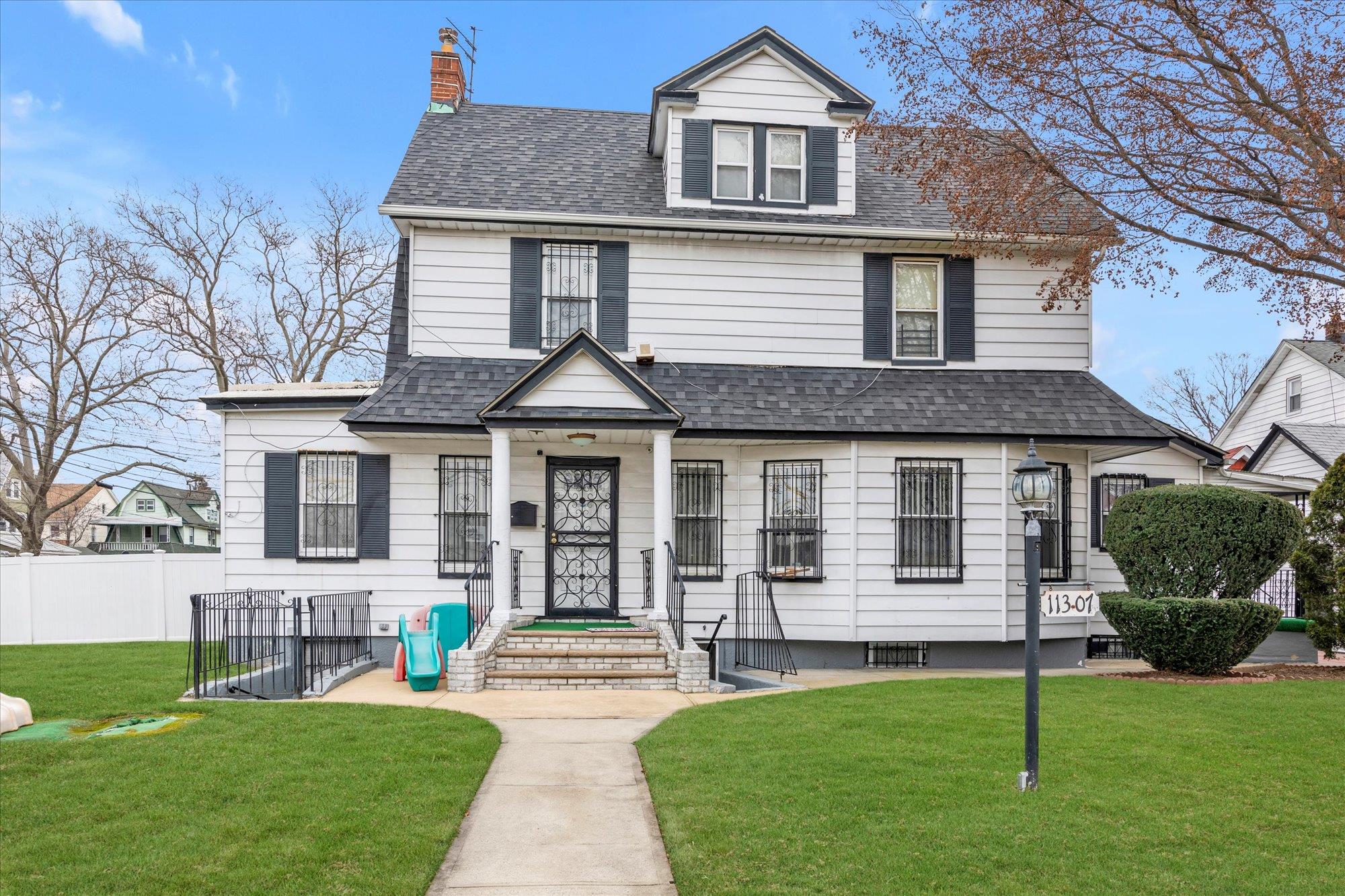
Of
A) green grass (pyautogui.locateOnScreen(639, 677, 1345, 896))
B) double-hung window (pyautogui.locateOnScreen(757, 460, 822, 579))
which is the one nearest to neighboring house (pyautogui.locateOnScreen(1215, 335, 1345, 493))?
double-hung window (pyautogui.locateOnScreen(757, 460, 822, 579))

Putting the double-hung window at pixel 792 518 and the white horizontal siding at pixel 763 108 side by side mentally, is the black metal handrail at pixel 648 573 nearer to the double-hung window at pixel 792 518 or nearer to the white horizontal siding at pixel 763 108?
the double-hung window at pixel 792 518

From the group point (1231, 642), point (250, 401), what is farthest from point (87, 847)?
point (1231, 642)

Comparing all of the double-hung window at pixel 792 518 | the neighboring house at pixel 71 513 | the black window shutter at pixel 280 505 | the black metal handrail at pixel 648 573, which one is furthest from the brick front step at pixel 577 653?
the neighboring house at pixel 71 513

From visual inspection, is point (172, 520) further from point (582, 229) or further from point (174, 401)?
point (582, 229)

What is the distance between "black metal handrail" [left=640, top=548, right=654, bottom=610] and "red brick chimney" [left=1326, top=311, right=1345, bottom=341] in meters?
8.32

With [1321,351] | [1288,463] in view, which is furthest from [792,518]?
[1321,351]

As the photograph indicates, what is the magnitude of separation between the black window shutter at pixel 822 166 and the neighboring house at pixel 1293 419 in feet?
34.6

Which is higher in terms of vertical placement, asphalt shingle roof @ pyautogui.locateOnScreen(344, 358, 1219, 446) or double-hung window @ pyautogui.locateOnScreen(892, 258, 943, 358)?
double-hung window @ pyautogui.locateOnScreen(892, 258, 943, 358)

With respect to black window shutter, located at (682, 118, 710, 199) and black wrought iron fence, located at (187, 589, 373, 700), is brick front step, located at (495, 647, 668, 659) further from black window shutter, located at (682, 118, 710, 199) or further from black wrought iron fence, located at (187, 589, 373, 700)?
black window shutter, located at (682, 118, 710, 199)

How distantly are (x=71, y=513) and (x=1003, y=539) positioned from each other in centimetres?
5200

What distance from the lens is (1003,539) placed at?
524 inches

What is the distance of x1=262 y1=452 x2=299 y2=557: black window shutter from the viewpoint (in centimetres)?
1341

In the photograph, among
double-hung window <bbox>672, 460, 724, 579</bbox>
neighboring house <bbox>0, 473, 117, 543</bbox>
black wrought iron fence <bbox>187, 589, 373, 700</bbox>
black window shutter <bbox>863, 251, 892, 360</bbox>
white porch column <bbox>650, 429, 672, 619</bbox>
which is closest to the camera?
black wrought iron fence <bbox>187, 589, 373, 700</bbox>

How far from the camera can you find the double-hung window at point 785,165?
1447 cm
